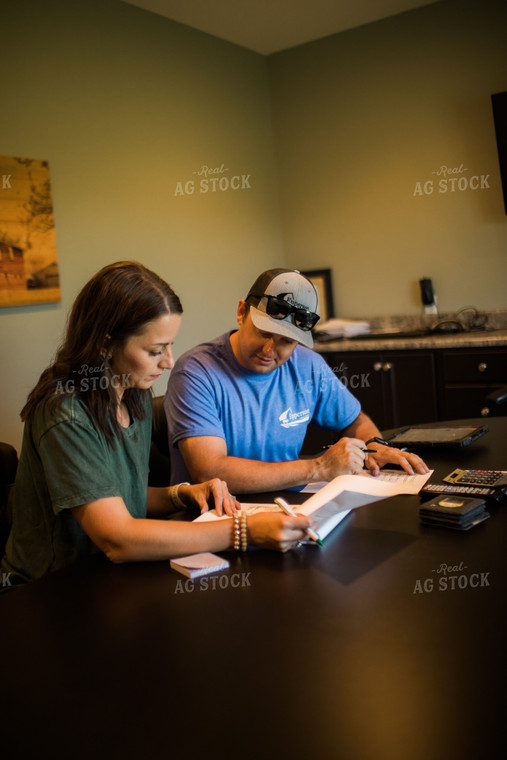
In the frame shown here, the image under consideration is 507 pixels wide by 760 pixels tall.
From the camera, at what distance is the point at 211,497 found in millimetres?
1642

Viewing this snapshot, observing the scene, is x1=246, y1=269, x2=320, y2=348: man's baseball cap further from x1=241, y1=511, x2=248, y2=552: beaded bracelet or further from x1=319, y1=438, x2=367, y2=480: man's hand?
x1=241, y1=511, x2=248, y2=552: beaded bracelet

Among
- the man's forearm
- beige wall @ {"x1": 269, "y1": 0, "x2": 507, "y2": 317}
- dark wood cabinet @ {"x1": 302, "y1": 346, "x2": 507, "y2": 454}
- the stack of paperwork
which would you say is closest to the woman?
the man's forearm

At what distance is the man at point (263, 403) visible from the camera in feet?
5.92

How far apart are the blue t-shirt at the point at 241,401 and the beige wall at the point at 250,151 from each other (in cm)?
141

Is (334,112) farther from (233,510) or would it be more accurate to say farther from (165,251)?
(233,510)

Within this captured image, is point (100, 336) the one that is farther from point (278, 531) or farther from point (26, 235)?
point (26, 235)

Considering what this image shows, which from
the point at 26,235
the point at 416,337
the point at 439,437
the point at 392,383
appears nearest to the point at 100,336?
the point at 439,437

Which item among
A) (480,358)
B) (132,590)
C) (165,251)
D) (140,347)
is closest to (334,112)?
(165,251)

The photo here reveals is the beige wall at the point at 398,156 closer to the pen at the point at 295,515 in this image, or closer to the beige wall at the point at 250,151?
the beige wall at the point at 250,151

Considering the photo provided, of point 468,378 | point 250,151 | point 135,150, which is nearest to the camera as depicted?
point 468,378

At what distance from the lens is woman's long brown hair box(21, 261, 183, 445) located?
1461 mm

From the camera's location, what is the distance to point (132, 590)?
1.25 metres

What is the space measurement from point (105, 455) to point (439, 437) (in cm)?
106

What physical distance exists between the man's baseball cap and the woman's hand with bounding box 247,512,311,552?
71cm
